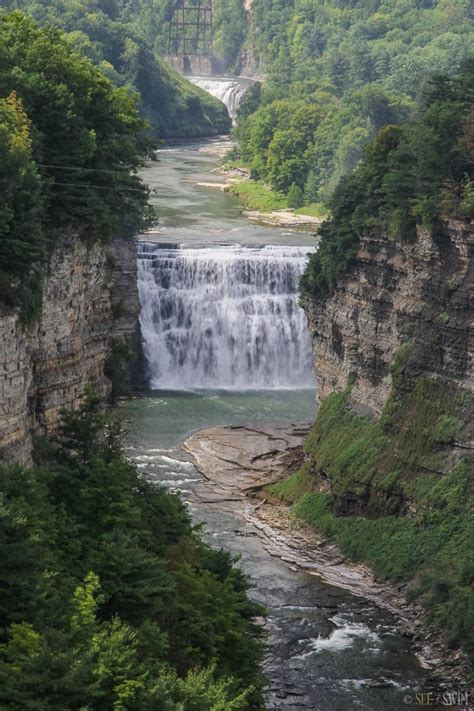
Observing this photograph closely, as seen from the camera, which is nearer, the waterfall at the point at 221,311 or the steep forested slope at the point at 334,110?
the waterfall at the point at 221,311

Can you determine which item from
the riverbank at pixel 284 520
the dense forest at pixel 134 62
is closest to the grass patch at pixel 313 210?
the dense forest at pixel 134 62

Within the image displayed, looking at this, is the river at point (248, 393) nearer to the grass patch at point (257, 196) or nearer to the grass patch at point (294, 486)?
the grass patch at point (257, 196)

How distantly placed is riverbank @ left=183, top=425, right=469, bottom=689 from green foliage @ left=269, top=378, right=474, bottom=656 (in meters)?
0.68

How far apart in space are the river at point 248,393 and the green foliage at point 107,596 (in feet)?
12.8

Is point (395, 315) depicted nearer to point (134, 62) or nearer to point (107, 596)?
point (107, 596)

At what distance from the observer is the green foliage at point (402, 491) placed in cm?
6284

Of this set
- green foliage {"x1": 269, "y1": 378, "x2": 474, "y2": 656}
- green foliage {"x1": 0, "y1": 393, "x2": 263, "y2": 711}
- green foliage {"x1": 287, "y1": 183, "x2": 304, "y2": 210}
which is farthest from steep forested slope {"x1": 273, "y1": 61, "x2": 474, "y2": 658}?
green foliage {"x1": 287, "y1": 183, "x2": 304, "y2": 210}

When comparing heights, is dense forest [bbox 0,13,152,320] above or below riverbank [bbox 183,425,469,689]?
above

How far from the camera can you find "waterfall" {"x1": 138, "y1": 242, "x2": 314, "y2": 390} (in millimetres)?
97938

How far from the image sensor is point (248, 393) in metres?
94.1

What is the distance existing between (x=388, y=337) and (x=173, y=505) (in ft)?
65.3

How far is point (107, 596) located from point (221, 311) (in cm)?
5544

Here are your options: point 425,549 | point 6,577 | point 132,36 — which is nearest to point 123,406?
point 425,549

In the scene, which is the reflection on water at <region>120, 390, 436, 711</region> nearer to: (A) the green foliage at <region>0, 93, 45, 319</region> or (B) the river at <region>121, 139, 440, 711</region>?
(B) the river at <region>121, 139, 440, 711</region>
